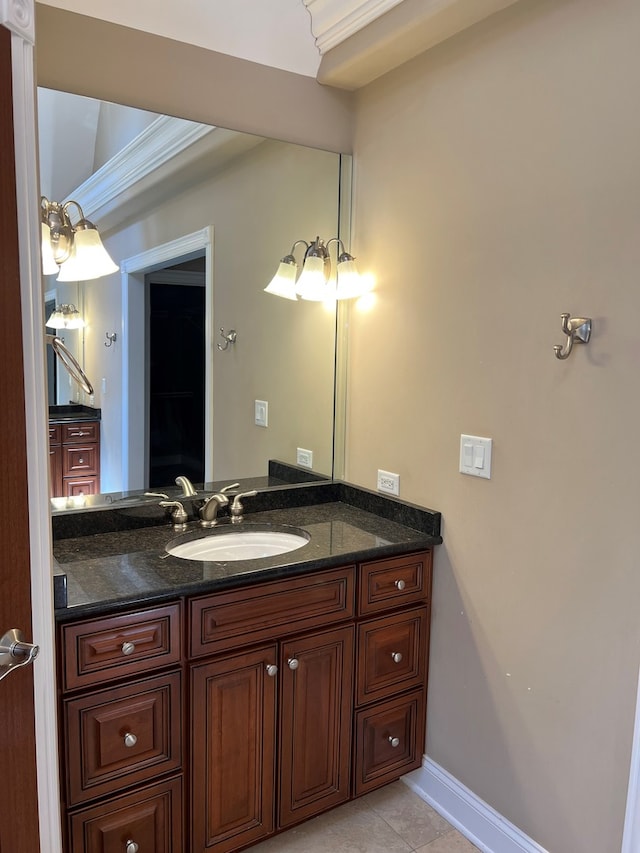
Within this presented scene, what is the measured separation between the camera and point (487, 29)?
1.72 metres

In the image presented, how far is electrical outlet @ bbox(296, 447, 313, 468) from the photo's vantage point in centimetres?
231

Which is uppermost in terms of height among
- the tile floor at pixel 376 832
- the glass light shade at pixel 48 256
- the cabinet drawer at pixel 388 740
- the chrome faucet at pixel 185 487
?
the glass light shade at pixel 48 256

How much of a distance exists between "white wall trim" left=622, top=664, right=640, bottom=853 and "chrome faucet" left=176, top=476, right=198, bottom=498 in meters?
1.34

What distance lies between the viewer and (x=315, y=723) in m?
1.82

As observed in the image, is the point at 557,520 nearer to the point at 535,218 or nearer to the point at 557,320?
the point at 557,320

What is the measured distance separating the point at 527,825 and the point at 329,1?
2462 mm

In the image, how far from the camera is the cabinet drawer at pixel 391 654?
6.24ft

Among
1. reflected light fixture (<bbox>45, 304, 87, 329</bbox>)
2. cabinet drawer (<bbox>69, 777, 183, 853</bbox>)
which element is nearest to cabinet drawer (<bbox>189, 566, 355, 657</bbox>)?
cabinet drawer (<bbox>69, 777, 183, 853</bbox>)

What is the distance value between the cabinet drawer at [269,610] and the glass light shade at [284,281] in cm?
99

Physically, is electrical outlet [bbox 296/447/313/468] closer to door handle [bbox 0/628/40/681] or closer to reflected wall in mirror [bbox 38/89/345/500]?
reflected wall in mirror [bbox 38/89/345/500]

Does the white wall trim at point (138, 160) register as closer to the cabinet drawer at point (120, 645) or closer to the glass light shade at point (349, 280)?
the glass light shade at point (349, 280)

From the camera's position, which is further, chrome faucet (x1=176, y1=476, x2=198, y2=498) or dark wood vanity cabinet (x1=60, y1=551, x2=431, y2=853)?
chrome faucet (x1=176, y1=476, x2=198, y2=498)

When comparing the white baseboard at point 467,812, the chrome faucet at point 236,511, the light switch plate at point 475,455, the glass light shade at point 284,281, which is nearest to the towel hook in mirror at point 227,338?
the glass light shade at point 284,281

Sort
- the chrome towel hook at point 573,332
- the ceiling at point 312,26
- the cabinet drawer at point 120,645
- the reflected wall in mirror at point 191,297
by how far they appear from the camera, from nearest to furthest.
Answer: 1. the cabinet drawer at point 120,645
2. the chrome towel hook at point 573,332
3. the ceiling at point 312,26
4. the reflected wall in mirror at point 191,297
